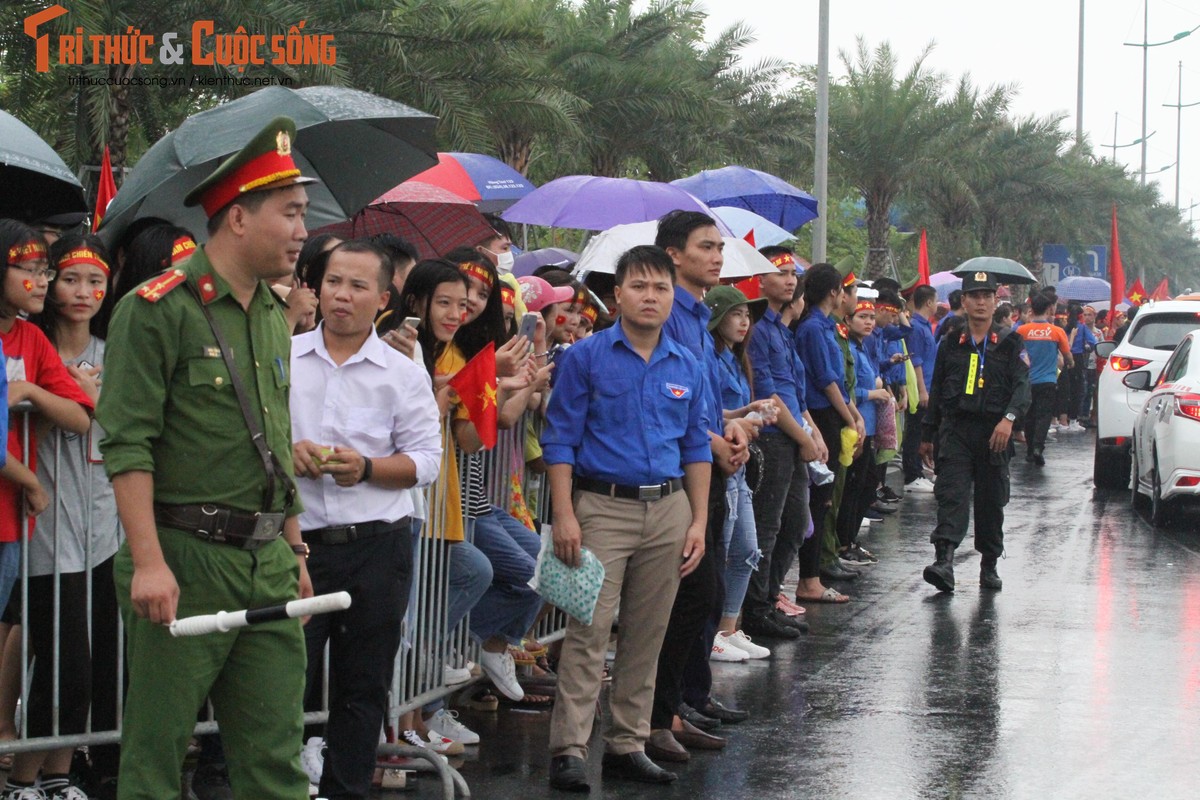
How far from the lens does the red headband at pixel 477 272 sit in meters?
6.14

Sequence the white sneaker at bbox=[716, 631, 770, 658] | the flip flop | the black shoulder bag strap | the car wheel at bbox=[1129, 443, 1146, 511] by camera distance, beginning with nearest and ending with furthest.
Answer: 1. the black shoulder bag strap
2. the white sneaker at bbox=[716, 631, 770, 658]
3. the flip flop
4. the car wheel at bbox=[1129, 443, 1146, 511]

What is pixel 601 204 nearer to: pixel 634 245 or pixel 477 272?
pixel 634 245

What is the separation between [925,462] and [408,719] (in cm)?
1273

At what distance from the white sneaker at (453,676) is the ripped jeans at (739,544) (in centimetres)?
147

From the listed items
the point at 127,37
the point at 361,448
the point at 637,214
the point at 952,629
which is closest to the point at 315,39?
the point at 127,37

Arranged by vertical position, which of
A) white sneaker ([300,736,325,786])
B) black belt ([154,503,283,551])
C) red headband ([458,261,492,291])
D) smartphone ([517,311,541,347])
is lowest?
white sneaker ([300,736,325,786])

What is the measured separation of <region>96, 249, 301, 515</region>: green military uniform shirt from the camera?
3816 millimetres

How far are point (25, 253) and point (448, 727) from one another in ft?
8.27

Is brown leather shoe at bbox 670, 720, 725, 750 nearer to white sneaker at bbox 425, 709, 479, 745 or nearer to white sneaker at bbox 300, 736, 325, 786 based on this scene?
white sneaker at bbox 425, 709, 479, 745

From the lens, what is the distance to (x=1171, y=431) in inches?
542

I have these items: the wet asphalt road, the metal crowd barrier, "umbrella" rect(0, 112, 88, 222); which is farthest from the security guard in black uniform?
"umbrella" rect(0, 112, 88, 222)

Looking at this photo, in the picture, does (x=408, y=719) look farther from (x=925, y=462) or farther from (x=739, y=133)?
(x=739, y=133)

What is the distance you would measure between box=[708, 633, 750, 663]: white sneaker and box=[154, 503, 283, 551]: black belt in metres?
4.78

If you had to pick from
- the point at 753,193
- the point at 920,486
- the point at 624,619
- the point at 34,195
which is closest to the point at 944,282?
the point at 920,486
